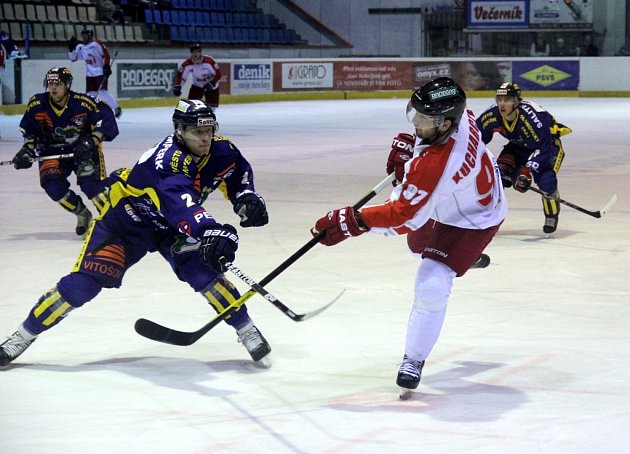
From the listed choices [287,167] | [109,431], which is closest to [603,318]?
[109,431]

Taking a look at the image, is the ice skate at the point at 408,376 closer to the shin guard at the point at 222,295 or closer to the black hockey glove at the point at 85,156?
the shin guard at the point at 222,295

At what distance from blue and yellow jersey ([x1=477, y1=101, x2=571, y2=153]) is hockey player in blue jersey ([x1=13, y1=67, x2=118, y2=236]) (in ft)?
8.41

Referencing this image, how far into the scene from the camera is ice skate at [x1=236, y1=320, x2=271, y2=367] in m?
4.32

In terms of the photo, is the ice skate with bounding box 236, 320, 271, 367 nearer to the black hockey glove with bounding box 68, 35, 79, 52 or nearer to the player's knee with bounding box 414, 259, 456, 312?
the player's knee with bounding box 414, 259, 456, 312

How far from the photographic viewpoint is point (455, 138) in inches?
151

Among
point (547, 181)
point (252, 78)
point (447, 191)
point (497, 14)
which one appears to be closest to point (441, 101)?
point (447, 191)

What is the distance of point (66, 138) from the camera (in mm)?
7594

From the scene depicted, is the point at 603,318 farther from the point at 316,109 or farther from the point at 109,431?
the point at 316,109

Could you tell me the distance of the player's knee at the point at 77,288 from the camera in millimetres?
4223

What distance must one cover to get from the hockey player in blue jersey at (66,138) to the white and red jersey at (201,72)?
31.4 ft

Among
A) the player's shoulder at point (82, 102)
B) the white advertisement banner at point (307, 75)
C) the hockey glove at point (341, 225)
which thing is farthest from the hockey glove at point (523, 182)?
the white advertisement banner at point (307, 75)

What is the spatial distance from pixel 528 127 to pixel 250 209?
150 inches

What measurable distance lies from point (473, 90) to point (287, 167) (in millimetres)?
12051

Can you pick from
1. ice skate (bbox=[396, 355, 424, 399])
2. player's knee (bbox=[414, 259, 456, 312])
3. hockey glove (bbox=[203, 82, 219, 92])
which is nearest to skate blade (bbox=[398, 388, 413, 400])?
ice skate (bbox=[396, 355, 424, 399])
